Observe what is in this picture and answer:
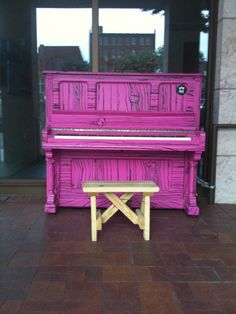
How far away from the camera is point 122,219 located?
4020 mm

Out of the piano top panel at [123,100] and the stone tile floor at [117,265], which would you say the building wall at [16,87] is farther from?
the stone tile floor at [117,265]

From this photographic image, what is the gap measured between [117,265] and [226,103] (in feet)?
8.09

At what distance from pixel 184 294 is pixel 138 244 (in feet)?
2.97

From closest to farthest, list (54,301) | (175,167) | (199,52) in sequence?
(54,301) → (175,167) → (199,52)

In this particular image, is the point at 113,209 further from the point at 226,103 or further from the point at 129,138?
the point at 226,103

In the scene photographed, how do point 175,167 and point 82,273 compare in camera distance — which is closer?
point 82,273

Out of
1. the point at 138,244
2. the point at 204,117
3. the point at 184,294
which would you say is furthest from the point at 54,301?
the point at 204,117

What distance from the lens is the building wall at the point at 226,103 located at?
431 cm

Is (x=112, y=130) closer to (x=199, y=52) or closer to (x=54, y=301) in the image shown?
(x=199, y=52)

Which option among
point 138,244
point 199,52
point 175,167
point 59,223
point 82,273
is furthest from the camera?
point 199,52

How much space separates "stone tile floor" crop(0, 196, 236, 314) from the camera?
7.69ft

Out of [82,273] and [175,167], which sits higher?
[175,167]

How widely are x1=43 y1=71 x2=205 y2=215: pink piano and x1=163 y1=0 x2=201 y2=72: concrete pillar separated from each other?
30.4 inches

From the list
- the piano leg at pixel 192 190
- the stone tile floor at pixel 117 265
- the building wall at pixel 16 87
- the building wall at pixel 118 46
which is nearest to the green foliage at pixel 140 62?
the building wall at pixel 118 46
